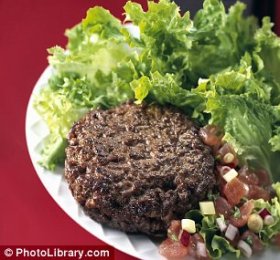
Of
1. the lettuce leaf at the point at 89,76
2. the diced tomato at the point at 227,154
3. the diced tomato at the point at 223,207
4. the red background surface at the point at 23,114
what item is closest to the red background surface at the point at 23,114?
the red background surface at the point at 23,114

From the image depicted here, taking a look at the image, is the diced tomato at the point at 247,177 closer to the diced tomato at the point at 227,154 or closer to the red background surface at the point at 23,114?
the diced tomato at the point at 227,154

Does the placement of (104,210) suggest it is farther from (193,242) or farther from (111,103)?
(111,103)

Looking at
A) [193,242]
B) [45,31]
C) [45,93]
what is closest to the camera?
[193,242]

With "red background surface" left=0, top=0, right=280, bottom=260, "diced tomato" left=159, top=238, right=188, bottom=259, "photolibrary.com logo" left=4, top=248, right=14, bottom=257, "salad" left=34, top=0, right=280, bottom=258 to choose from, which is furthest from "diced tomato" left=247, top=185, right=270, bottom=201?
"photolibrary.com logo" left=4, top=248, right=14, bottom=257

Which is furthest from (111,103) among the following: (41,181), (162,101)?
(41,181)

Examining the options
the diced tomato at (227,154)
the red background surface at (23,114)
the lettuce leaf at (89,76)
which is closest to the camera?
→ the diced tomato at (227,154)

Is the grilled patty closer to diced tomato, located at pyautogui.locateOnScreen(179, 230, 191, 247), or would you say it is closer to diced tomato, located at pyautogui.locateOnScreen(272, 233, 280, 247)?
diced tomato, located at pyautogui.locateOnScreen(179, 230, 191, 247)
